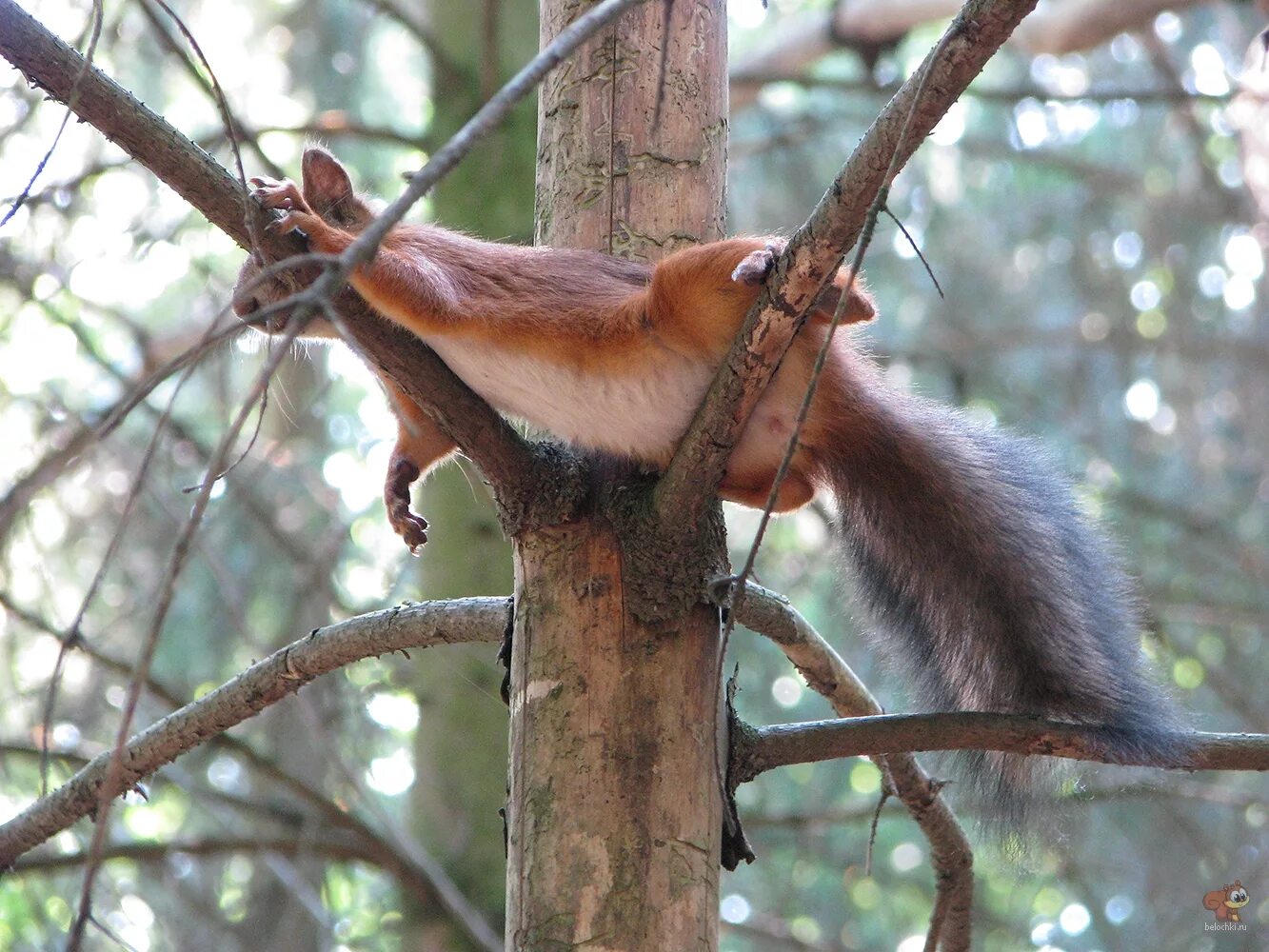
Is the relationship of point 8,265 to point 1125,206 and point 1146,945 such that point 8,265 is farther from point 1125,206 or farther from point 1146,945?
point 1125,206

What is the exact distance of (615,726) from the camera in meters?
2.34

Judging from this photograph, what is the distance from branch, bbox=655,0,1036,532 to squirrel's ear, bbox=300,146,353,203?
4.17 feet

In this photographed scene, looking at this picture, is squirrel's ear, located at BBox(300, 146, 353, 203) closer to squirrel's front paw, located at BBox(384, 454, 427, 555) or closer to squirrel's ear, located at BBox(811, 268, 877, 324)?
squirrel's front paw, located at BBox(384, 454, 427, 555)

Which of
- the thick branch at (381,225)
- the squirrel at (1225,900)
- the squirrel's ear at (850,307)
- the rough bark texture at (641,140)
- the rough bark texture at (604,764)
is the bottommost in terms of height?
the rough bark texture at (604,764)

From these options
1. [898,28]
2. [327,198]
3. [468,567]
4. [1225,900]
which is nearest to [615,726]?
[327,198]

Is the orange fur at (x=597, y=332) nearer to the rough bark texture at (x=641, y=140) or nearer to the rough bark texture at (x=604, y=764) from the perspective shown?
the rough bark texture at (x=641, y=140)

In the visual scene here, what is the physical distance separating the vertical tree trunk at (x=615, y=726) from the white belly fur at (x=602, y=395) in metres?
0.33

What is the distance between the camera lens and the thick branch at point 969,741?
231 centimetres

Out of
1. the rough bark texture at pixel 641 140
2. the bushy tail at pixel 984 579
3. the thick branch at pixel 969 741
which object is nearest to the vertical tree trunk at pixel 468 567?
the rough bark texture at pixel 641 140

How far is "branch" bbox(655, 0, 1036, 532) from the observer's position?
1588 millimetres

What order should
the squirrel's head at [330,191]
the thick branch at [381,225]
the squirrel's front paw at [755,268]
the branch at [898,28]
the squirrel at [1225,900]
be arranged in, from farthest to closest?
1. the branch at [898,28]
2. the squirrel at [1225,900]
3. the squirrel's head at [330,191]
4. the squirrel's front paw at [755,268]
5. the thick branch at [381,225]

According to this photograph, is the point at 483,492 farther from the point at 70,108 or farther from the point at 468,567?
the point at 70,108

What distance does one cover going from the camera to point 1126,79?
9.08m

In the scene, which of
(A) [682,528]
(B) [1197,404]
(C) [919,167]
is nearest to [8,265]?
(A) [682,528]
